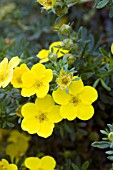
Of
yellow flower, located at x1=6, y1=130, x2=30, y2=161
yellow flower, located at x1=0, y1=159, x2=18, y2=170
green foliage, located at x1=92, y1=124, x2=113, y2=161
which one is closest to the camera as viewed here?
green foliage, located at x1=92, y1=124, x2=113, y2=161

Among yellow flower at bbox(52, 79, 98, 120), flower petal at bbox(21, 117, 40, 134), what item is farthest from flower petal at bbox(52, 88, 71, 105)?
flower petal at bbox(21, 117, 40, 134)

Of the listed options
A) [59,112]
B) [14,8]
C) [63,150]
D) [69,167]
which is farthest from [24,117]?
[14,8]

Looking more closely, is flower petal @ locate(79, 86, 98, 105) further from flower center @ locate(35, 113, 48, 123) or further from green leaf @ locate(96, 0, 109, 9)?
green leaf @ locate(96, 0, 109, 9)

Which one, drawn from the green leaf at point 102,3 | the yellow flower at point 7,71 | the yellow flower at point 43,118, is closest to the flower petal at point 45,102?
the yellow flower at point 43,118

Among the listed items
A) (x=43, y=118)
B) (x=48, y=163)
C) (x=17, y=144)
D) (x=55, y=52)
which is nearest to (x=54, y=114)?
(x=43, y=118)

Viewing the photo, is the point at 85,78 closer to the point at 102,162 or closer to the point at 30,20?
the point at 102,162
